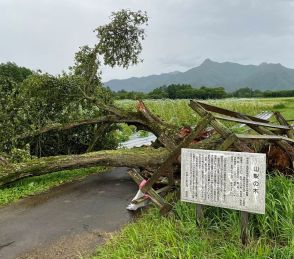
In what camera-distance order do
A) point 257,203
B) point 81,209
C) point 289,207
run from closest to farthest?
point 257,203 → point 289,207 → point 81,209

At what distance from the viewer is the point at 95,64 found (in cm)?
1184

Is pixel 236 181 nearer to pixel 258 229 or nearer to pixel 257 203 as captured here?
pixel 257 203

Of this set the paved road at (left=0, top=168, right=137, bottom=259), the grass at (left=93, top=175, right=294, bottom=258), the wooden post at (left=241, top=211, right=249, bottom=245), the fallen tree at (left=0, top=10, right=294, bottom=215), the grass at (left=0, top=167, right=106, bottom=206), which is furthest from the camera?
the grass at (left=0, top=167, right=106, bottom=206)

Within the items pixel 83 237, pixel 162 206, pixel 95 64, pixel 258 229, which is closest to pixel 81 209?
pixel 83 237

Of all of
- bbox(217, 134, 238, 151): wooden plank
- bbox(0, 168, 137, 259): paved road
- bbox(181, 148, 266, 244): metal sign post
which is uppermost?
bbox(217, 134, 238, 151): wooden plank

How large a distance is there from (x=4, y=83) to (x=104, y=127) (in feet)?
9.33

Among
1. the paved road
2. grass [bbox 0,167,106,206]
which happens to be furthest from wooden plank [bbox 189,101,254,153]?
grass [bbox 0,167,106,206]

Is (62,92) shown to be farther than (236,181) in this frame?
Yes

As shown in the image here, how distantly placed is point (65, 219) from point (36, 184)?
2.36 metres

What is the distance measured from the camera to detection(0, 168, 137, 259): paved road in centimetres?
508

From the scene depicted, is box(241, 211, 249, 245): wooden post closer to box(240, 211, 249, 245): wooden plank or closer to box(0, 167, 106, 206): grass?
box(240, 211, 249, 245): wooden plank

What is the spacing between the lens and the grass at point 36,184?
24.3 feet

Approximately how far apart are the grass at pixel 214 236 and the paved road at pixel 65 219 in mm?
569

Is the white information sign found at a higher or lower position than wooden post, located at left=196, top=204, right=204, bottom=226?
higher
